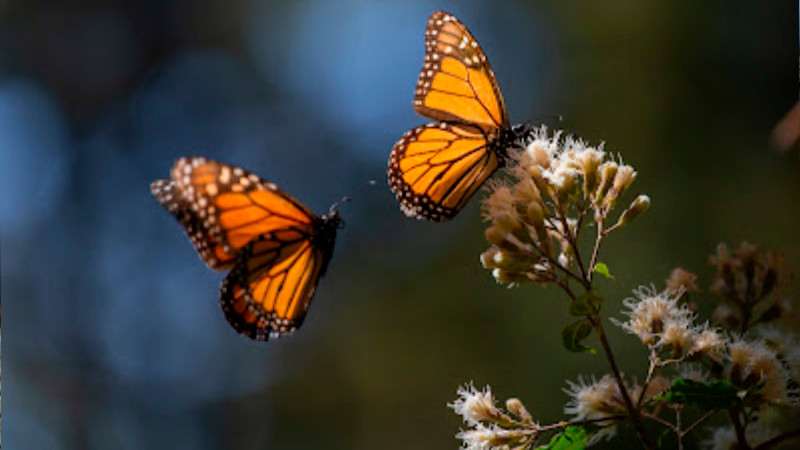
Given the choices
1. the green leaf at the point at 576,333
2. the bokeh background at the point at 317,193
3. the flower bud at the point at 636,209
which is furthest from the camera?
the bokeh background at the point at 317,193

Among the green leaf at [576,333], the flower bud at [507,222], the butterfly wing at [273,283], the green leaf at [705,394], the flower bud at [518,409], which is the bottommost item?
the green leaf at [705,394]

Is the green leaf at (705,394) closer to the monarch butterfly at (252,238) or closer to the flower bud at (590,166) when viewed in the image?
the flower bud at (590,166)

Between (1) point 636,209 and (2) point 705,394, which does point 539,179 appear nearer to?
(1) point 636,209

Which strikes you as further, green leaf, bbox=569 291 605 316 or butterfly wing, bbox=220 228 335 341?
butterfly wing, bbox=220 228 335 341

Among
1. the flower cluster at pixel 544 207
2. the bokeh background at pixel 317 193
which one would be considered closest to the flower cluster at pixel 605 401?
the flower cluster at pixel 544 207

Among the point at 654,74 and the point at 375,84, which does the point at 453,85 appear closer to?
the point at 375,84

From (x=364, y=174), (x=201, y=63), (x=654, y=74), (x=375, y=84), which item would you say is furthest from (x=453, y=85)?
(x=201, y=63)

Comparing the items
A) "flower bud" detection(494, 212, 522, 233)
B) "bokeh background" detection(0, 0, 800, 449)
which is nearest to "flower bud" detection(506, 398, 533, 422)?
"flower bud" detection(494, 212, 522, 233)

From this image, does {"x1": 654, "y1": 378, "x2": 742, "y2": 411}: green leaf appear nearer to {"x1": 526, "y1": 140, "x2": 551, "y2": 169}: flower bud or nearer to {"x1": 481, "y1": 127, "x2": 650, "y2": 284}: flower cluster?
{"x1": 481, "y1": 127, "x2": 650, "y2": 284}: flower cluster
